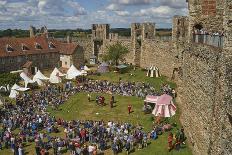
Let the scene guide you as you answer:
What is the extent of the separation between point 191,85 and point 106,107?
14.0m

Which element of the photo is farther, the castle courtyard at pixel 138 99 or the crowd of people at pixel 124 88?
the crowd of people at pixel 124 88

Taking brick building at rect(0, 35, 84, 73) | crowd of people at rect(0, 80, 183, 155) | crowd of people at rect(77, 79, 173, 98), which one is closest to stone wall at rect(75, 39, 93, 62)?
brick building at rect(0, 35, 84, 73)

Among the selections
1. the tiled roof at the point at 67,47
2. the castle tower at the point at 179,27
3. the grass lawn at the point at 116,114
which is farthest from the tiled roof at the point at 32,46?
the grass lawn at the point at 116,114

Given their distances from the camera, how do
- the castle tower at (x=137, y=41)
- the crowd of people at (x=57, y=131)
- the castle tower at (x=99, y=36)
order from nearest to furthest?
the crowd of people at (x=57, y=131) < the castle tower at (x=137, y=41) < the castle tower at (x=99, y=36)

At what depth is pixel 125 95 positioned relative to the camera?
40.6m

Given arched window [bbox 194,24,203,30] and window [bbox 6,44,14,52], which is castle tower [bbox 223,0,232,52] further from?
window [bbox 6,44,14,52]

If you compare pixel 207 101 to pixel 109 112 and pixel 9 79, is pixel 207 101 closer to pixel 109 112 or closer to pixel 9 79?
pixel 109 112

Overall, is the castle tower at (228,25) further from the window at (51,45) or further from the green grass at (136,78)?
the window at (51,45)

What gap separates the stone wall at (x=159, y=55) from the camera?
164ft

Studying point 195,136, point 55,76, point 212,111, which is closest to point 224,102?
point 212,111

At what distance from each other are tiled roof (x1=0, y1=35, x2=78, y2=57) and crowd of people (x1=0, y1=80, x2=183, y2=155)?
944 inches

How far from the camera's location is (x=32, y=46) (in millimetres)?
65688

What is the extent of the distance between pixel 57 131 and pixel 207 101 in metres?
15.3

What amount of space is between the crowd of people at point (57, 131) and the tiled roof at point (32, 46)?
78.7 ft
